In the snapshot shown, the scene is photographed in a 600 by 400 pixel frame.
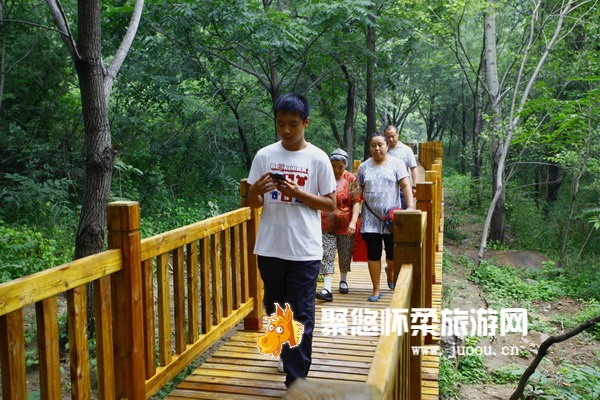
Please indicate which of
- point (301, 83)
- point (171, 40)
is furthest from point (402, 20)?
point (171, 40)

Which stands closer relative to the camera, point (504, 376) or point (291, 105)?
point (291, 105)

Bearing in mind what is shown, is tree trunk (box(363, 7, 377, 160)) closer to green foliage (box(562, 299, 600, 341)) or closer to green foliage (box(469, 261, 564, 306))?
green foliage (box(469, 261, 564, 306))

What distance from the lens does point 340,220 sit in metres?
5.37

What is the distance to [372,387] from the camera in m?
1.23

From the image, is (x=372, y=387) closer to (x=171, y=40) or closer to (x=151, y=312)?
(x=151, y=312)

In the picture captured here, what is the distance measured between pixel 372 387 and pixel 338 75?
13609 millimetres

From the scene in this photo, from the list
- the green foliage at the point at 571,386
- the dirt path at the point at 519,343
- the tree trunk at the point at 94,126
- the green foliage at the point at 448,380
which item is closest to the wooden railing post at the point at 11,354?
the tree trunk at the point at 94,126

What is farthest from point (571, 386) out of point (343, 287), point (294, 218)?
point (294, 218)

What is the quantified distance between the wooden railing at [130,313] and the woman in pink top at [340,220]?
5.14 ft

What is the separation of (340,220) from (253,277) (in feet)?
4.09

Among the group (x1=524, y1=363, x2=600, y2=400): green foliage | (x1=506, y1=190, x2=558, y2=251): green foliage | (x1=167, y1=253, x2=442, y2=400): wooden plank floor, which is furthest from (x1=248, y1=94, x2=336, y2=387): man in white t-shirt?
(x1=506, y1=190, x2=558, y2=251): green foliage

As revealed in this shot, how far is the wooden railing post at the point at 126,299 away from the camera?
8.96 feet

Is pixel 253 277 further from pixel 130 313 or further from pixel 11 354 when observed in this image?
pixel 11 354

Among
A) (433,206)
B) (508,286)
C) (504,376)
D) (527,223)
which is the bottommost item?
(504,376)
